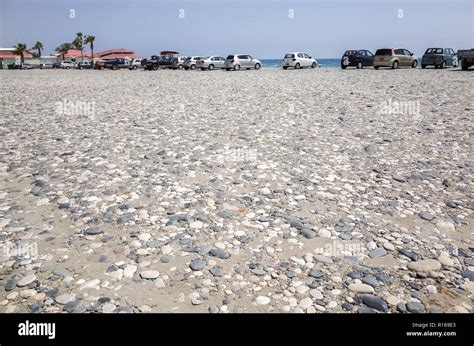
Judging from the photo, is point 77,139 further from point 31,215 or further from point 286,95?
point 286,95

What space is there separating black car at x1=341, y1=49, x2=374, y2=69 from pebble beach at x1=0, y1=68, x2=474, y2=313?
34244 mm

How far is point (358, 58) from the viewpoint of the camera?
42.5 meters

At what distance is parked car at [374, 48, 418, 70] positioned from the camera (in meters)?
38.2

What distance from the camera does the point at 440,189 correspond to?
6.59m

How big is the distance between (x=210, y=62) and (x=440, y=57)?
1185 inches

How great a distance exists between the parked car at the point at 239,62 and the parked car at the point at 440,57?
68.6ft

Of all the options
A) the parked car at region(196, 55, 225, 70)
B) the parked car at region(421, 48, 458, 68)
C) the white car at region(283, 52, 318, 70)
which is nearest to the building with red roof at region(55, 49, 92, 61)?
the parked car at region(196, 55, 225, 70)

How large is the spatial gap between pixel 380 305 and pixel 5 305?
13.3ft

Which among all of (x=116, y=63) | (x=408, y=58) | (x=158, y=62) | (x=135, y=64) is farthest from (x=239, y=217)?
(x=116, y=63)

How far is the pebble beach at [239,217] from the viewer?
380 centimetres

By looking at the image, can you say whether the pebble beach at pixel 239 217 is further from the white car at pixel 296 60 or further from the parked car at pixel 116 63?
the parked car at pixel 116 63

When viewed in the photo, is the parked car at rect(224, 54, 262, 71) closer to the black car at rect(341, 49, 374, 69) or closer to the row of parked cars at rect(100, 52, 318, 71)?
the row of parked cars at rect(100, 52, 318, 71)

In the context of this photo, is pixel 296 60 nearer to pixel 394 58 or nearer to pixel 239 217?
pixel 394 58
